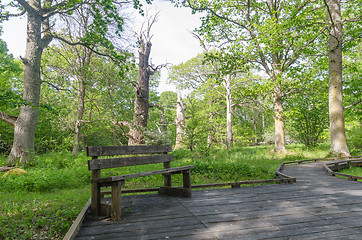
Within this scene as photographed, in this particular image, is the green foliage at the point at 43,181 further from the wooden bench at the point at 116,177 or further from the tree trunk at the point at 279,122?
the tree trunk at the point at 279,122

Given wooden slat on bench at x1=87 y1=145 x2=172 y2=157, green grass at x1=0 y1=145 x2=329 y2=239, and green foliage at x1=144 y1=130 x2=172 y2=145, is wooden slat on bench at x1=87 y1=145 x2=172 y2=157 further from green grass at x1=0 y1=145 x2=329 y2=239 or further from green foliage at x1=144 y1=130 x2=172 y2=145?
green foliage at x1=144 y1=130 x2=172 y2=145

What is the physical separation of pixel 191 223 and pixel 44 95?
51.8 ft

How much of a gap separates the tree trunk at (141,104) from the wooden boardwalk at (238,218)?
10197mm

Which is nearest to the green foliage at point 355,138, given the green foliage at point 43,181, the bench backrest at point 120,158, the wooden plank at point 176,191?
the wooden plank at point 176,191

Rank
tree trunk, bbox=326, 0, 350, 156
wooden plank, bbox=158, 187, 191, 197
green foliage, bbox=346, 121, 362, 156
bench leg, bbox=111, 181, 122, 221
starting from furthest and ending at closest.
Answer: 1. green foliage, bbox=346, 121, 362, 156
2. tree trunk, bbox=326, 0, 350, 156
3. wooden plank, bbox=158, 187, 191, 197
4. bench leg, bbox=111, 181, 122, 221

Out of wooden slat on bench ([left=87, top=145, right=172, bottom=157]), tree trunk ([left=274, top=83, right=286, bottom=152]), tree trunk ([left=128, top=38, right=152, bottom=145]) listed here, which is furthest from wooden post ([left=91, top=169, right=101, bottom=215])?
tree trunk ([left=274, top=83, right=286, bottom=152])

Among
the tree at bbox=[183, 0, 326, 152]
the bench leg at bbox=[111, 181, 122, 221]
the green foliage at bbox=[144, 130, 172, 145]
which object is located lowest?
the bench leg at bbox=[111, 181, 122, 221]

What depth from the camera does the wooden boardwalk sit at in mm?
2866

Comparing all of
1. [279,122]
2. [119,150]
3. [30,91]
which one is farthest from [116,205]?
[279,122]

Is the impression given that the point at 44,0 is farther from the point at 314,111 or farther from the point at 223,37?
the point at 314,111

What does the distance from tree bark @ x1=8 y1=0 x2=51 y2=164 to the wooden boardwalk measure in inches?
307

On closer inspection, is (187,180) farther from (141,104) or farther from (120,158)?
(141,104)

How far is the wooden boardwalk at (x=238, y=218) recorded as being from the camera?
2866mm

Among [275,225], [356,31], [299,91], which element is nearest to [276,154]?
[299,91]
